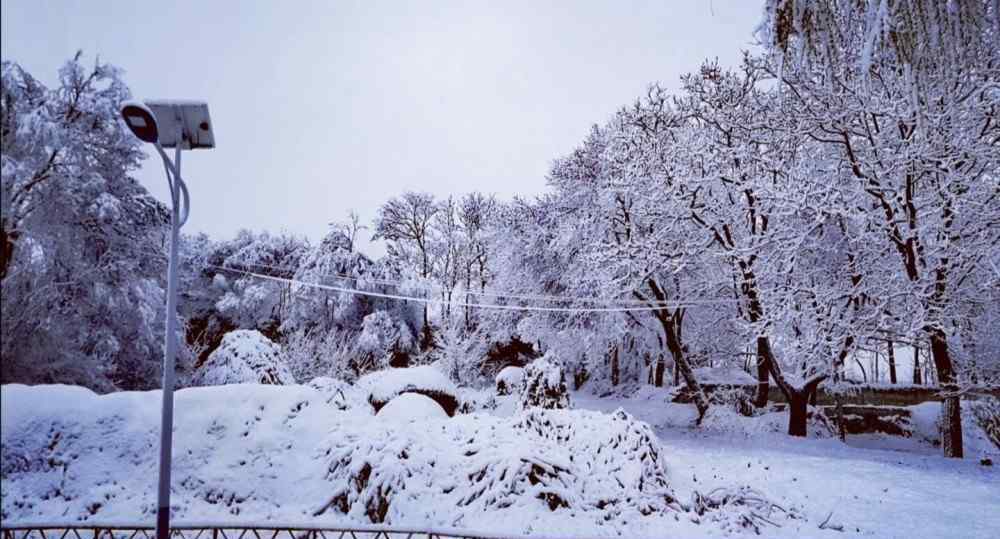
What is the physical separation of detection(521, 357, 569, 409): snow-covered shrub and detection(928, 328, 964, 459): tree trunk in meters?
8.20

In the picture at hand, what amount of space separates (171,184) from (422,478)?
17.7ft

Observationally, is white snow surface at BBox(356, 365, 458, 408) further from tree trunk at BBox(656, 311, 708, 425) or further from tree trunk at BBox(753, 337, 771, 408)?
tree trunk at BBox(753, 337, 771, 408)

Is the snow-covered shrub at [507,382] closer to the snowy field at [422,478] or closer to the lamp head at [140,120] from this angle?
the snowy field at [422,478]

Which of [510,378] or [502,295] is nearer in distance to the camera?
[510,378]

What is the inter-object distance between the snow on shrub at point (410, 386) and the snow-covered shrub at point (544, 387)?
1934mm

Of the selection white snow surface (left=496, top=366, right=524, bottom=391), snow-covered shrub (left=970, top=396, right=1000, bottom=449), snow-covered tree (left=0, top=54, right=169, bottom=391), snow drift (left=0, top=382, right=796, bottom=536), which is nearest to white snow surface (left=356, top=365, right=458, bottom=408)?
snow drift (left=0, top=382, right=796, bottom=536)

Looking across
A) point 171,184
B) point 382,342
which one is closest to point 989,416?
point 171,184

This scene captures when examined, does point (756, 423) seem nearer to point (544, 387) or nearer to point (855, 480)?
point (855, 480)

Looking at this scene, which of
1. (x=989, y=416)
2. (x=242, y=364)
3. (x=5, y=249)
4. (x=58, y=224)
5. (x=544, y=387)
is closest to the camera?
(x=5, y=249)

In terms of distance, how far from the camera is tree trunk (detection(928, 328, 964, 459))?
11.4 meters

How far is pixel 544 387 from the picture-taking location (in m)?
14.5

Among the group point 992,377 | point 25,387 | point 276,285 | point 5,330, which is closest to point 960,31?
point 5,330

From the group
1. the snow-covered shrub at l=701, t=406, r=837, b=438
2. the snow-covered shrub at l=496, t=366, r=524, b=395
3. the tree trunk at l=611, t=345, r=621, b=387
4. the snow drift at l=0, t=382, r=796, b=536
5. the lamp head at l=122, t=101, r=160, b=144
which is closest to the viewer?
the lamp head at l=122, t=101, r=160, b=144

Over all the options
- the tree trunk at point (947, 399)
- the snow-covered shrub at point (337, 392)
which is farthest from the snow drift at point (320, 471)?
the tree trunk at point (947, 399)
